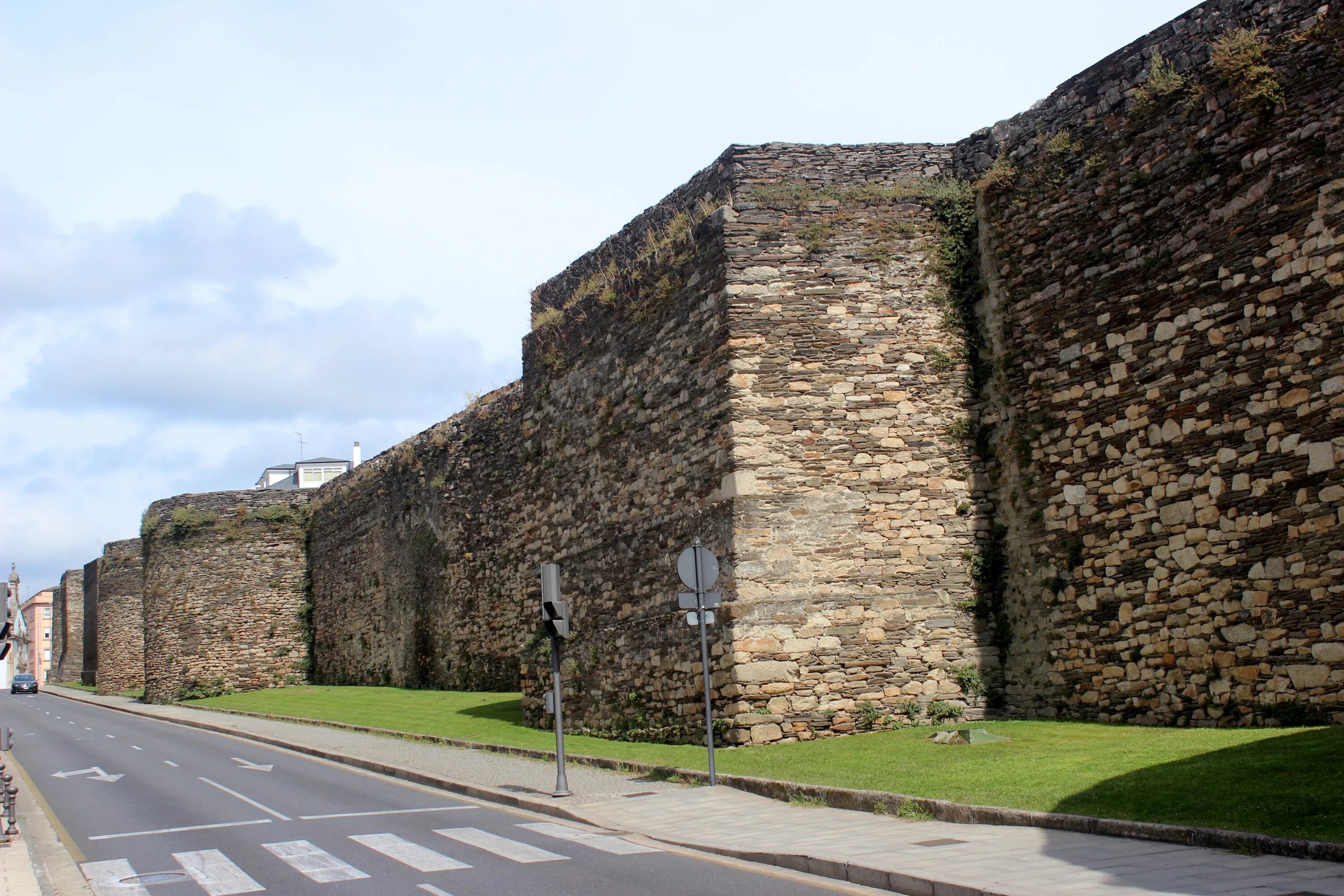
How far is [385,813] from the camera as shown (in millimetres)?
12391

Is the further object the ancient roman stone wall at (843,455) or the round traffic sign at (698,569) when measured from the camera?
the ancient roman stone wall at (843,455)

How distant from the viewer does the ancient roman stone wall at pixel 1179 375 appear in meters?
10.8

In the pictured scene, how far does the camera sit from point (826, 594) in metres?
14.4

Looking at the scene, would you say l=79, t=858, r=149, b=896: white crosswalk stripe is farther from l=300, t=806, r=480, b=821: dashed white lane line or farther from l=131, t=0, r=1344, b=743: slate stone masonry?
l=131, t=0, r=1344, b=743: slate stone masonry

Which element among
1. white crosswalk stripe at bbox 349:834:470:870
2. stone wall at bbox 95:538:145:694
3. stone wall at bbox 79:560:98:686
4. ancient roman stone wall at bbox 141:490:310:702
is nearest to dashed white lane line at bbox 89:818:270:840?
white crosswalk stripe at bbox 349:834:470:870

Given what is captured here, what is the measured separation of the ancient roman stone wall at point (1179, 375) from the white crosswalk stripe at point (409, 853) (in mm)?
7500

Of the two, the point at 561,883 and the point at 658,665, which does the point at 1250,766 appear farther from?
the point at 658,665

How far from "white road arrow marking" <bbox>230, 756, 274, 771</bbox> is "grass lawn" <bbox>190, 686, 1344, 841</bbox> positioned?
201 inches

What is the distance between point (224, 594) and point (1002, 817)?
3805 cm

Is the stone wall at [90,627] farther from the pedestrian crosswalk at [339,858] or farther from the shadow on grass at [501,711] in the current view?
the pedestrian crosswalk at [339,858]

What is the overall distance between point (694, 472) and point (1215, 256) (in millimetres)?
6817

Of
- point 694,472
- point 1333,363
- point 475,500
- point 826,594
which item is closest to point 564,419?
point 694,472

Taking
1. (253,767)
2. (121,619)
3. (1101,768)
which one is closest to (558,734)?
(1101,768)

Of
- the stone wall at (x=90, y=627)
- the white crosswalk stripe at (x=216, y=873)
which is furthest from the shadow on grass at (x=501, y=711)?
the stone wall at (x=90, y=627)
